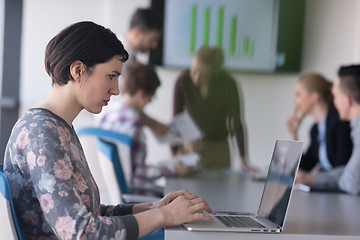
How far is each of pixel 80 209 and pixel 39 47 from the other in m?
3.45

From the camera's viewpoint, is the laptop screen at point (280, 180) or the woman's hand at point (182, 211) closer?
the woman's hand at point (182, 211)

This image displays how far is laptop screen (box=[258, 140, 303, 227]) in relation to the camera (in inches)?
51.8

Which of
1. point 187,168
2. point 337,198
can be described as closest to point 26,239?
point 337,198

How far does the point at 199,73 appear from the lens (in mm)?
3877

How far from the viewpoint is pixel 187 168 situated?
273 centimetres

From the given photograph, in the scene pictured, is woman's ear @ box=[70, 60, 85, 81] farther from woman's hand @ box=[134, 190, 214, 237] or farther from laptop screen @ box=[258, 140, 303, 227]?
laptop screen @ box=[258, 140, 303, 227]

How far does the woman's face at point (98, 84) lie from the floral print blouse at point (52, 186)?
3.1 inches

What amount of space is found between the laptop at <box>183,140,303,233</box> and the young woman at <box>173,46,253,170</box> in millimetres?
2053

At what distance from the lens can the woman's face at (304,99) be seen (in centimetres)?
332

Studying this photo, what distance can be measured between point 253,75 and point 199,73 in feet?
2.36

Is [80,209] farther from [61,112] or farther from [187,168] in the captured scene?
[187,168]

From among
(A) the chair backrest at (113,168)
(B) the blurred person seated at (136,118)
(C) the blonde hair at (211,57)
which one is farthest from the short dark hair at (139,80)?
(C) the blonde hair at (211,57)

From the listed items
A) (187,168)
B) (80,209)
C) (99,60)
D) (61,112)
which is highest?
(99,60)

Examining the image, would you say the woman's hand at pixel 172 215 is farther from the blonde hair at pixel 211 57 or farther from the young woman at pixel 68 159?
the blonde hair at pixel 211 57
